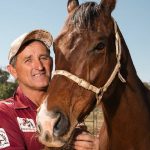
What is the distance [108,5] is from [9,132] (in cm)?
170

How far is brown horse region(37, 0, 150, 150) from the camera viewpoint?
304cm

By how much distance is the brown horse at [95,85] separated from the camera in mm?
3037

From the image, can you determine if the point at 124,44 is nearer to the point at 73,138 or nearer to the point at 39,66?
the point at 39,66

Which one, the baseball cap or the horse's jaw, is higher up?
the baseball cap

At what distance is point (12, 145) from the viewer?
124 inches

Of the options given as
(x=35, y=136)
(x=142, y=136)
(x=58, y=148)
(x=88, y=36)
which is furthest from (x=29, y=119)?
(x=142, y=136)

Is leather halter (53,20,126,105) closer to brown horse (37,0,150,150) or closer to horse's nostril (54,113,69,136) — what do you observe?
brown horse (37,0,150,150)

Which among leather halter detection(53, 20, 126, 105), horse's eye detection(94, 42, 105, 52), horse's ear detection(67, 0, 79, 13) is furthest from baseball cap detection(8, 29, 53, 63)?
horse's eye detection(94, 42, 105, 52)

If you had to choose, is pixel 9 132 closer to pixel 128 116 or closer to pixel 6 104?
pixel 6 104

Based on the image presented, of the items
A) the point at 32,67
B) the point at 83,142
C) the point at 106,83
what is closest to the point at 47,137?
the point at 83,142

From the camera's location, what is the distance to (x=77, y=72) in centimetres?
320

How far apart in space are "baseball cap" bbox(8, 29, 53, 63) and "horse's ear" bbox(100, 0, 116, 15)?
713 mm

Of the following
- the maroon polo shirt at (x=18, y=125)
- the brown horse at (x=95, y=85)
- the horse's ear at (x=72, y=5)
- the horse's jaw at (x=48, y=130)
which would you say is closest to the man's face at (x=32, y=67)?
the maroon polo shirt at (x=18, y=125)

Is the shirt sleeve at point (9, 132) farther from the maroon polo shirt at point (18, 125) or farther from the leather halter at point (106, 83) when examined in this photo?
the leather halter at point (106, 83)
